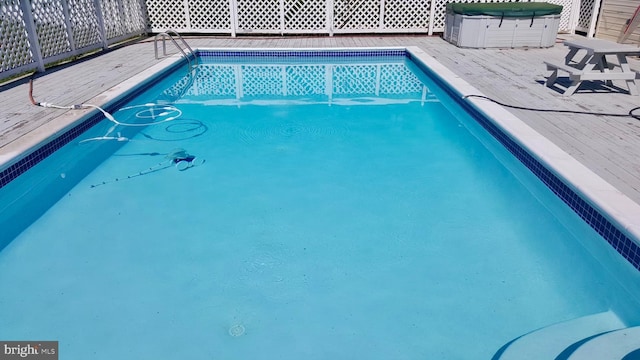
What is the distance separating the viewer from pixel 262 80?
7.12 metres

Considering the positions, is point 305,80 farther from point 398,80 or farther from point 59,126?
point 59,126

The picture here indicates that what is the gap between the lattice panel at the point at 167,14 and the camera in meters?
10.2

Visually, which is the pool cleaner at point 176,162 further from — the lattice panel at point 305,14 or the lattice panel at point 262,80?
the lattice panel at point 305,14

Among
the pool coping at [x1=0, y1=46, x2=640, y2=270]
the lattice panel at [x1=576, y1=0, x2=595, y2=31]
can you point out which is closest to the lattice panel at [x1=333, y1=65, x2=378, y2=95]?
the pool coping at [x1=0, y1=46, x2=640, y2=270]

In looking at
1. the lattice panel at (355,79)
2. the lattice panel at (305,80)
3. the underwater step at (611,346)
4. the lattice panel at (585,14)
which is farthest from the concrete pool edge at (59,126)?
the lattice panel at (585,14)

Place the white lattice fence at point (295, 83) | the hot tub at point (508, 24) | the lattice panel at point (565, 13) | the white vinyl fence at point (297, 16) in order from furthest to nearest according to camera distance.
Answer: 1. the lattice panel at point (565, 13)
2. the white vinyl fence at point (297, 16)
3. the hot tub at point (508, 24)
4. the white lattice fence at point (295, 83)

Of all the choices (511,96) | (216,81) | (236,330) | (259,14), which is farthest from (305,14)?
(236,330)

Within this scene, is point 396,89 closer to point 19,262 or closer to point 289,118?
point 289,118

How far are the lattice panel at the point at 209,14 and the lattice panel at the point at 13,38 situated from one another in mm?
4730

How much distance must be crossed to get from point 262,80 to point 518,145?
440 centimetres

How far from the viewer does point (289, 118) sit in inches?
211

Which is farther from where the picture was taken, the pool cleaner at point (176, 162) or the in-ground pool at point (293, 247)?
the pool cleaner at point (176, 162)

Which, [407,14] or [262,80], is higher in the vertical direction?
[407,14]

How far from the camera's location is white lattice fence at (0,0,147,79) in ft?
18.8
